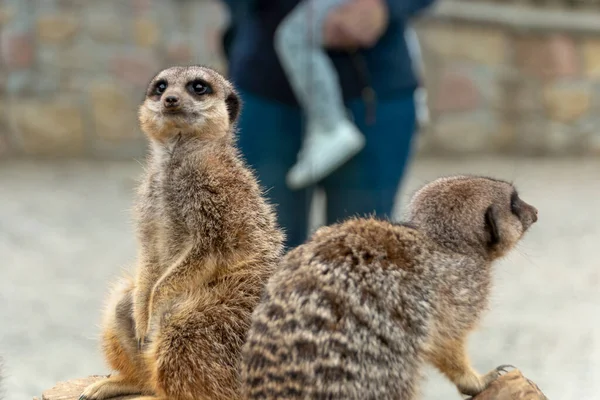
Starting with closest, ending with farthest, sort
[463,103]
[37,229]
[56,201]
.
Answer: [37,229] → [56,201] → [463,103]

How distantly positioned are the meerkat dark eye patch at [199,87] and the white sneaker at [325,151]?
75 centimetres

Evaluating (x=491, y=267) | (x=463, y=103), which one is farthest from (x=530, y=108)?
(x=491, y=267)

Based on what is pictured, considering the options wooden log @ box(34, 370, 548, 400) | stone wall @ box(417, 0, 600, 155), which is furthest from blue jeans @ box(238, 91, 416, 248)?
stone wall @ box(417, 0, 600, 155)

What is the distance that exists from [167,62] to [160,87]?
10.1 ft

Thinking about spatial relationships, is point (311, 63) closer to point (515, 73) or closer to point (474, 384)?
point (474, 384)

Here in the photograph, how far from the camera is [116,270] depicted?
1.66 meters

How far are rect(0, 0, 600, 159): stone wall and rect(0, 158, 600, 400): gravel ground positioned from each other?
0.24 metres

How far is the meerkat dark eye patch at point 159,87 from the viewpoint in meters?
1.05

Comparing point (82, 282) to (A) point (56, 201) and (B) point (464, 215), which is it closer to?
(A) point (56, 201)

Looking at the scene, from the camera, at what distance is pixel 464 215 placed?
0.99m

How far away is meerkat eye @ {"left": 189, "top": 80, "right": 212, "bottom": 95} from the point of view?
40.8 inches

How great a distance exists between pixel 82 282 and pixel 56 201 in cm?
92

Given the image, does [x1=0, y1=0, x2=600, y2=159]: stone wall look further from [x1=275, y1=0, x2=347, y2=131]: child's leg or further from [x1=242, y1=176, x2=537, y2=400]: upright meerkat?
[x1=242, y1=176, x2=537, y2=400]: upright meerkat

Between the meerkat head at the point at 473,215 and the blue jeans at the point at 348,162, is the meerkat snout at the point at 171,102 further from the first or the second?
the blue jeans at the point at 348,162
